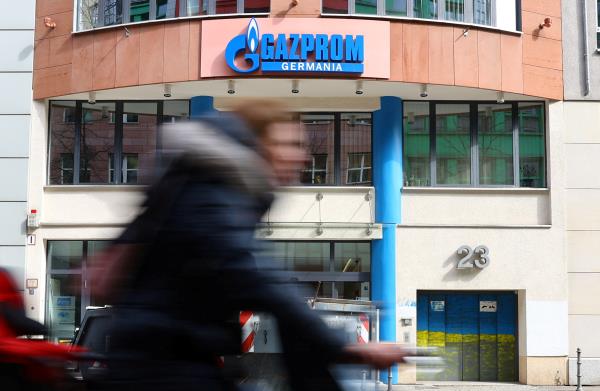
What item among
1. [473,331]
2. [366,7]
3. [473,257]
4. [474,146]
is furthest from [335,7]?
[473,331]

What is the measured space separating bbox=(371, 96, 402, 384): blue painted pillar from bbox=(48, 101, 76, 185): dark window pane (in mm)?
7623

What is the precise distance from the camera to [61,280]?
22328 mm

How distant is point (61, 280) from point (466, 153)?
1056cm

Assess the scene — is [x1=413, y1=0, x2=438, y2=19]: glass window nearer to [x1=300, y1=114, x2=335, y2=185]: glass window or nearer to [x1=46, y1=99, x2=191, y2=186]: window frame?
[x1=300, y1=114, x2=335, y2=185]: glass window

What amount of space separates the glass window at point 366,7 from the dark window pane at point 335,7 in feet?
0.89

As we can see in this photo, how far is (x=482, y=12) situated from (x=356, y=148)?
14.5 ft

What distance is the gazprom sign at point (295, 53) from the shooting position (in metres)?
20.0

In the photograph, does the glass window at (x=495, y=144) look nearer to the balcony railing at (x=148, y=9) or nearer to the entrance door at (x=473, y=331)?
the entrance door at (x=473, y=331)

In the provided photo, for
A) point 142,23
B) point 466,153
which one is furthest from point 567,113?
point 142,23

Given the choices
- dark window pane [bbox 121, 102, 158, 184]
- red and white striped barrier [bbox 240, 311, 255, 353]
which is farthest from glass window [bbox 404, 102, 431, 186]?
red and white striped barrier [bbox 240, 311, 255, 353]

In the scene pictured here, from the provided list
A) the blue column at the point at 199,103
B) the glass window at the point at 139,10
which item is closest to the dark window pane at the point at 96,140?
the blue column at the point at 199,103

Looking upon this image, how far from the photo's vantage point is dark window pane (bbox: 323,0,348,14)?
67.6 feet

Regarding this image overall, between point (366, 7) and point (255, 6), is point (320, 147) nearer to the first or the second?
point (366, 7)

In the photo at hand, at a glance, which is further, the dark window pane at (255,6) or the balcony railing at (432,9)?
the balcony railing at (432,9)
